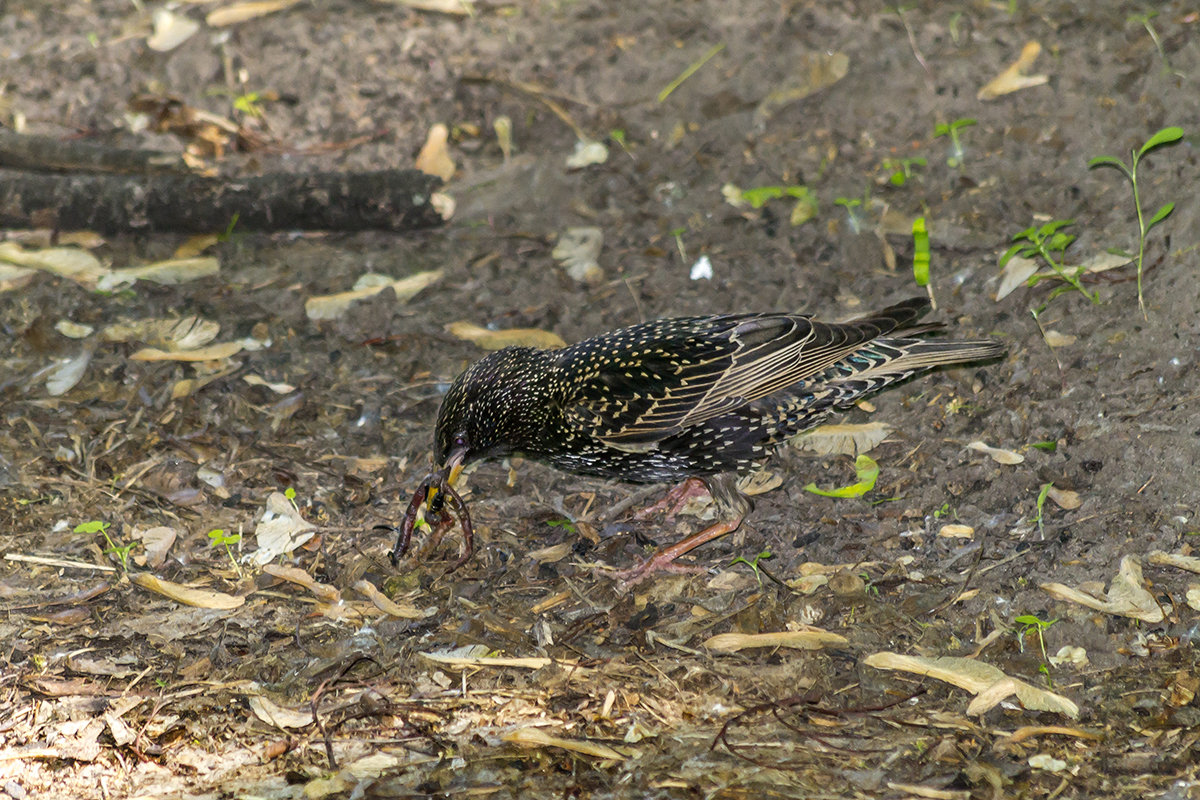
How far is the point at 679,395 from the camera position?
13.8 ft

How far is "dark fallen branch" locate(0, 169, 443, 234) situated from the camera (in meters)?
5.83

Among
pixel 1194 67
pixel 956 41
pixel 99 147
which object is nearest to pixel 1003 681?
pixel 1194 67

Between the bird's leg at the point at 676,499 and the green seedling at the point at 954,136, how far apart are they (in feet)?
7.36

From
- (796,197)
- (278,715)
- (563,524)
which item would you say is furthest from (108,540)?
(796,197)

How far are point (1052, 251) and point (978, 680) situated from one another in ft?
7.79

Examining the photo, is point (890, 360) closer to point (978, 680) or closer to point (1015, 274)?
point (1015, 274)

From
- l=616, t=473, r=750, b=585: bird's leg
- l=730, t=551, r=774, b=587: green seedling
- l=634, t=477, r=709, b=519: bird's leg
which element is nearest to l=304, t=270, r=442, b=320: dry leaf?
l=634, t=477, r=709, b=519: bird's leg

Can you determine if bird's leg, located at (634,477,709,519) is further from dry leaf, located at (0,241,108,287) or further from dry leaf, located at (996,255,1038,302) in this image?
dry leaf, located at (0,241,108,287)

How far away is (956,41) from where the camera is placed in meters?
6.04

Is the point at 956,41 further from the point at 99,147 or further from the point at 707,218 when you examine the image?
the point at 99,147

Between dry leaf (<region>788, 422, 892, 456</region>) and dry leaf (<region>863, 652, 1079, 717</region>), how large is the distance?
117cm

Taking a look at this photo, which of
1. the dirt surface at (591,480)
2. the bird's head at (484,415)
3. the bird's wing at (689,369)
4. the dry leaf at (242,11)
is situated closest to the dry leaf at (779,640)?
the dirt surface at (591,480)

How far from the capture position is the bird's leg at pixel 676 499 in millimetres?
4617

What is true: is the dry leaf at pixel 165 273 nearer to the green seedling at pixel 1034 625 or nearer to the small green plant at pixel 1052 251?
the small green plant at pixel 1052 251
